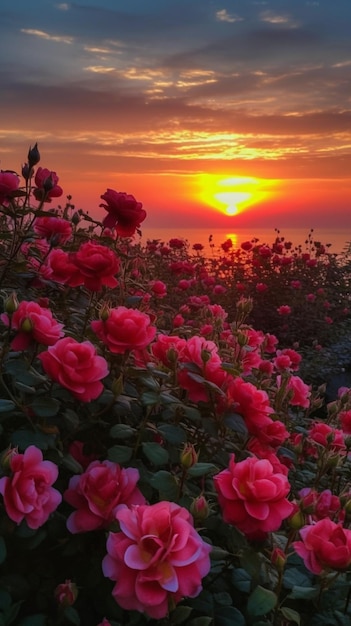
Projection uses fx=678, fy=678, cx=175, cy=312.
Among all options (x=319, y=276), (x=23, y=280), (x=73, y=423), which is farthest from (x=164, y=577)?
(x=319, y=276)

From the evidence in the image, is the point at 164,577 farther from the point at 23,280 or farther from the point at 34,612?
the point at 23,280

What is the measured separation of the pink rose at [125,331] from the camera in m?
A: 1.57

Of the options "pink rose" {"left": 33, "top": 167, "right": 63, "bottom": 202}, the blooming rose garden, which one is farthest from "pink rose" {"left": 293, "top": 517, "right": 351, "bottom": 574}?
"pink rose" {"left": 33, "top": 167, "right": 63, "bottom": 202}

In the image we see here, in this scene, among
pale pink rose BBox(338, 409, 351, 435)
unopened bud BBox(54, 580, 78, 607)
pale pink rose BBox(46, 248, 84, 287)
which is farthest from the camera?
pale pink rose BBox(338, 409, 351, 435)

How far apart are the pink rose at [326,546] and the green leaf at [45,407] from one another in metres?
0.59

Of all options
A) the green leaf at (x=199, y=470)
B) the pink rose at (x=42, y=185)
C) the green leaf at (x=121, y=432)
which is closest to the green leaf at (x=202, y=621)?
the green leaf at (x=199, y=470)

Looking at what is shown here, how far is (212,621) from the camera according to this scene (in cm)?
148

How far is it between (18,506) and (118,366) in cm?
54

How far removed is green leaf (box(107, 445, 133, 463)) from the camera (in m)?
1.51

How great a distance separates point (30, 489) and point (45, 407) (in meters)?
0.21

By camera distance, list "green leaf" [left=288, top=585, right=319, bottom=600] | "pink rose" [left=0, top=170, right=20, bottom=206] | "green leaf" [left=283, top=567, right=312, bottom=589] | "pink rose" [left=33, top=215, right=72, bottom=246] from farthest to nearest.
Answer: "pink rose" [left=33, top=215, right=72, bottom=246] → "pink rose" [left=0, top=170, right=20, bottom=206] → "green leaf" [left=283, top=567, right=312, bottom=589] → "green leaf" [left=288, top=585, right=319, bottom=600]

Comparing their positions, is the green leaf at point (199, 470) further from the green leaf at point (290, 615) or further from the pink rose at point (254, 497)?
the green leaf at point (290, 615)

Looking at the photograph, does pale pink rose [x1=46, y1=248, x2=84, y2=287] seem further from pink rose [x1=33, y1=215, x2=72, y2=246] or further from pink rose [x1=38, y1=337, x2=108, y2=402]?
pink rose [x1=38, y1=337, x2=108, y2=402]

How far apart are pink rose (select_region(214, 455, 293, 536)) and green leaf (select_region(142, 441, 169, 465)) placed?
175 millimetres
